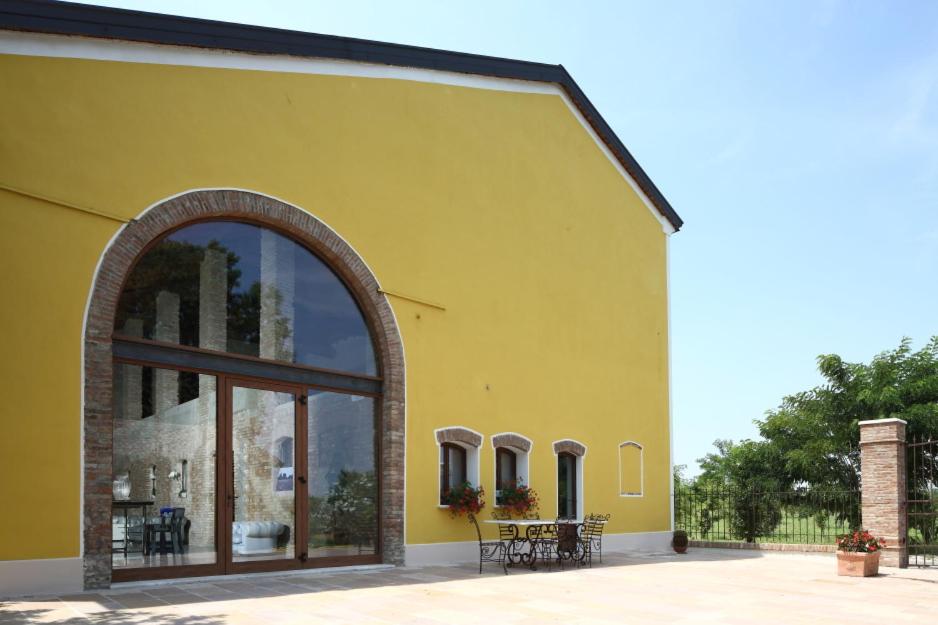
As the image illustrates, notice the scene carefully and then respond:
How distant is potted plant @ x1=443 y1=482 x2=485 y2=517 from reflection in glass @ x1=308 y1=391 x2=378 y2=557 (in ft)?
4.40

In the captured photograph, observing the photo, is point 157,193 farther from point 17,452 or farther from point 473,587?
point 473,587

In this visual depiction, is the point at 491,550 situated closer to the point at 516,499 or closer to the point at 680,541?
the point at 516,499

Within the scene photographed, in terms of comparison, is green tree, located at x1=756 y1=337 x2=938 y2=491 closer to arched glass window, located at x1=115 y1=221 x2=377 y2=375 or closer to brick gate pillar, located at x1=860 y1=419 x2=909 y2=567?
brick gate pillar, located at x1=860 y1=419 x2=909 y2=567

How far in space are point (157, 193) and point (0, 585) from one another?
15.5ft

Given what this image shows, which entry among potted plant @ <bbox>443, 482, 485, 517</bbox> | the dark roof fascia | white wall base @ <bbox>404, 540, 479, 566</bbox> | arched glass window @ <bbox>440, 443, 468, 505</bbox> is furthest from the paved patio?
the dark roof fascia

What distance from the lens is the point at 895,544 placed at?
49.2 feet

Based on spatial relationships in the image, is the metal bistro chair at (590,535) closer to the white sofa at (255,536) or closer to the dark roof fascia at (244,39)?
the white sofa at (255,536)

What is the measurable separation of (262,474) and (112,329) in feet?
9.36

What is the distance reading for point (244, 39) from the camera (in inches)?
481

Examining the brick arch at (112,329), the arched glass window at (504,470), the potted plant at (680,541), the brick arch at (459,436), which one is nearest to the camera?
the brick arch at (112,329)

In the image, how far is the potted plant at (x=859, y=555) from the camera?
45.9 feet

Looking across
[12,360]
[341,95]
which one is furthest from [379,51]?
[12,360]

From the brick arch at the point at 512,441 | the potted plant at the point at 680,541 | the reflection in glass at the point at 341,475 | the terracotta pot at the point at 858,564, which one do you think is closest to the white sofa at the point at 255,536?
the reflection in glass at the point at 341,475

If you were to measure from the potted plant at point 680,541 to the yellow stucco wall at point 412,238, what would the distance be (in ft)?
1.62
